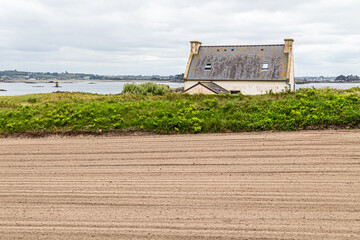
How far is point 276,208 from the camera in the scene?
21.5 ft

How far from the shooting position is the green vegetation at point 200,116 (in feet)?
40.8

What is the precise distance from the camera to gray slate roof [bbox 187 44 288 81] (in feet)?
122

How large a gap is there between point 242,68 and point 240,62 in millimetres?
811

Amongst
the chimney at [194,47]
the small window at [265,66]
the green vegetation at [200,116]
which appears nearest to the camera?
the green vegetation at [200,116]

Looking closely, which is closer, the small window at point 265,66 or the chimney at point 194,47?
the small window at point 265,66

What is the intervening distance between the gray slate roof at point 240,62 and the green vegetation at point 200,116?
2184 centimetres

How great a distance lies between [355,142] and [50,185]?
8045mm

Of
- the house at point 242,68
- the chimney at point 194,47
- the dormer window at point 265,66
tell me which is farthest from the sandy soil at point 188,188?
the chimney at point 194,47

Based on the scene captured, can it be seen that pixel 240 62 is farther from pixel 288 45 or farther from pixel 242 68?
pixel 288 45

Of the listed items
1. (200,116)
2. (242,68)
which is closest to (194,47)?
(242,68)

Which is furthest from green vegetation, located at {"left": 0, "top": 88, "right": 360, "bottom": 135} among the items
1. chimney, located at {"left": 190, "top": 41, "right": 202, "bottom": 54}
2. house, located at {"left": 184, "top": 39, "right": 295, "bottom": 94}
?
chimney, located at {"left": 190, "top": 41, "right": 202, "bottom": 54}

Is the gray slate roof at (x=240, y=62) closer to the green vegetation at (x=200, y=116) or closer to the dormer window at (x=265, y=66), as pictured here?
the dormer window at (x=265, y=66)

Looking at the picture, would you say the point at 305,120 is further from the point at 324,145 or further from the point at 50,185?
the point at 50,185

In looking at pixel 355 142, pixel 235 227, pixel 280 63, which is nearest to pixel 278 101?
pixel 355 142
